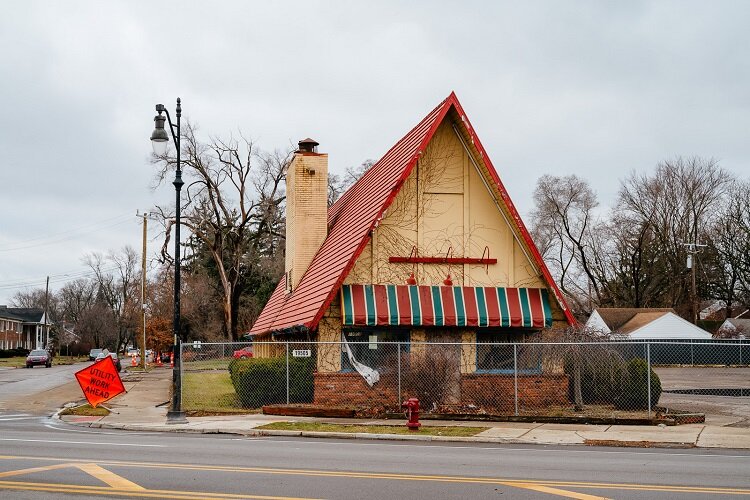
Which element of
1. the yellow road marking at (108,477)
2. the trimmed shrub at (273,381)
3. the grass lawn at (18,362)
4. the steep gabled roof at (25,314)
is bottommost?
the grass lawn at (18,362)

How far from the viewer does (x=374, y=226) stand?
75.0ft

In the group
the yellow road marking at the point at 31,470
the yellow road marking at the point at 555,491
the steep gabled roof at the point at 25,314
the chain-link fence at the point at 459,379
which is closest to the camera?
the yellow road marking at the point at 555,491

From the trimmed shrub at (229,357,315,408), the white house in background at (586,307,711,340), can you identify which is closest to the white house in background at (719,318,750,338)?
the white house in background at (586,307,711,340)

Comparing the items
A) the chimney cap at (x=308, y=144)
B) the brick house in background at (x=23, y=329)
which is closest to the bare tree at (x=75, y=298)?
the brick house in background at (x=23, y=329)

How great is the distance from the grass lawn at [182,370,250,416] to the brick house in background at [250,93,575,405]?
221 centimetres

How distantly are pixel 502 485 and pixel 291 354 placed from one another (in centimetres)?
1347

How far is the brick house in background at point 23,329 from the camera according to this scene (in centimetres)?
10856

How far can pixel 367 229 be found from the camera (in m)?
22.8

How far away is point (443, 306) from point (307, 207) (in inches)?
295

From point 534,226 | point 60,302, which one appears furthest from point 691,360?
point 60,302

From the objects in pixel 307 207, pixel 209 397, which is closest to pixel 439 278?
pixel 307 207

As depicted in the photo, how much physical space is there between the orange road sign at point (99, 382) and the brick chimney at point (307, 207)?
7.24 meters

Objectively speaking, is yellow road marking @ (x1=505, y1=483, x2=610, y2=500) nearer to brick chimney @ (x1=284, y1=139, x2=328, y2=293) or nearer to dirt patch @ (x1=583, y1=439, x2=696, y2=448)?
dirt patch @ (x1=583, y1=439, x2=696, y2=448)

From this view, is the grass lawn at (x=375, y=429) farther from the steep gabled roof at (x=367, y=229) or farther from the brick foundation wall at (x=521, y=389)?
the steep gabled roof at (x=367, y=229)
